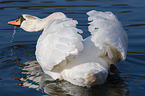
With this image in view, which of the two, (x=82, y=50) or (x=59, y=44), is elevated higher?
(x=59, y=44)

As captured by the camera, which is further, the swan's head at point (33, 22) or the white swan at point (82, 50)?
the swan's head at point (33, 22)

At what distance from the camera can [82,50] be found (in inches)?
268

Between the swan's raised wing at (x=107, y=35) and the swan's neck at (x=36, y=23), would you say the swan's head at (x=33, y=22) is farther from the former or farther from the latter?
the swan's raised wing at (x=107, y=35)

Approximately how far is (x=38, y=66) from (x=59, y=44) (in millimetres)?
2092

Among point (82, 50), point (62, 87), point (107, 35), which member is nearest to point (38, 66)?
point (62, 87)

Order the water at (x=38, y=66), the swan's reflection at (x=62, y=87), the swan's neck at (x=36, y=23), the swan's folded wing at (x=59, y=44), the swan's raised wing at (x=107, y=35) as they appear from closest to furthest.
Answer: the swan's folded wing at (x=59, y=44) → the swan's raised wing at (x=107, y=35) → the swan's reflection at (x=62, y=87) → the water at (x=38, y=66) → the swan's neck at (x=36, y=23)

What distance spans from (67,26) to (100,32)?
0.68m

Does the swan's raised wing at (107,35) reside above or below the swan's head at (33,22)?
above

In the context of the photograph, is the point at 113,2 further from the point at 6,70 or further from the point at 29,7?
the point at 6,70

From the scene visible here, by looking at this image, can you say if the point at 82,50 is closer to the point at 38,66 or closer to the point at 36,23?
the point at 38,66

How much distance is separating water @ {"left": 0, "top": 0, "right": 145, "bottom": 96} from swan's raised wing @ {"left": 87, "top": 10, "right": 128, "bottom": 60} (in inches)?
29.8

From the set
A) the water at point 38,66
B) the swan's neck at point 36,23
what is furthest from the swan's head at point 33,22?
the water at point 38,66

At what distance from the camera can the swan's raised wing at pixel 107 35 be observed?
632 centimetres

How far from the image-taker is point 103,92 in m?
6.55
